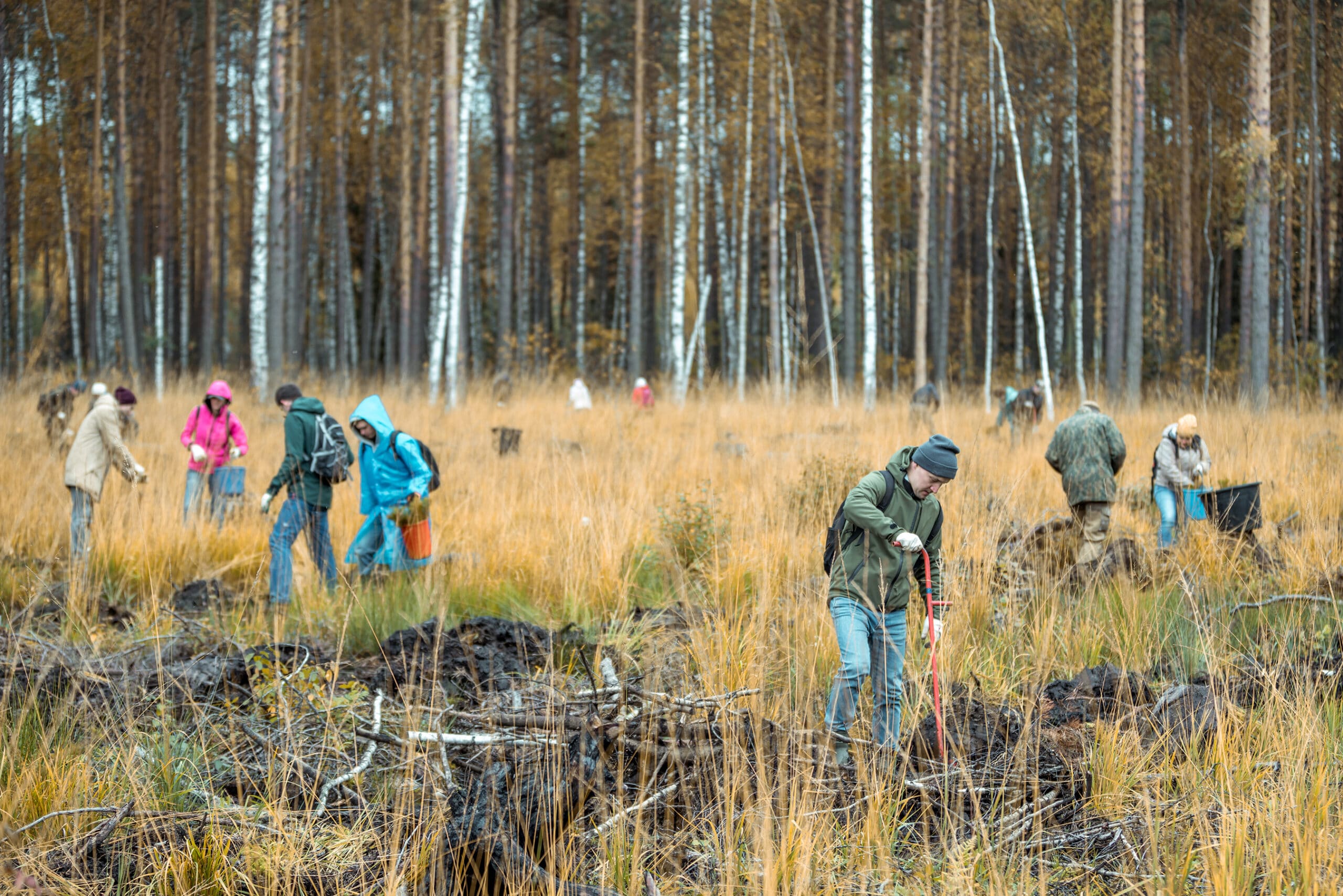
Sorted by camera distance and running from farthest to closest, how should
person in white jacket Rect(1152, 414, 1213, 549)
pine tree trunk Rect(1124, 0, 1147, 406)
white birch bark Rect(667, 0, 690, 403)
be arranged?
white birch bark Rect(667, 0, 690, 403)
pine tree trunk Rect(1124, 0, 1147, 406)
person in white jacket Rect(1152, 414, 1213, 549)

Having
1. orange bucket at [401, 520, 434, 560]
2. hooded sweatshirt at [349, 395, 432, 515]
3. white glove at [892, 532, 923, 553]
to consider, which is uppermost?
hooded sweatshirt at [349, 395, 432, 515]

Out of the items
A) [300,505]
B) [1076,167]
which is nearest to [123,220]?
[300,505]

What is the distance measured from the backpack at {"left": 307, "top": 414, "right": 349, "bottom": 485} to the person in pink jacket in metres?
2.14

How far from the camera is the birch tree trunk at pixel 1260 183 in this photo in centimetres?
1579

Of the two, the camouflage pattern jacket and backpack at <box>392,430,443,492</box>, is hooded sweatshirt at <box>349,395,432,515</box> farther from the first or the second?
the camouflage pattern jacket

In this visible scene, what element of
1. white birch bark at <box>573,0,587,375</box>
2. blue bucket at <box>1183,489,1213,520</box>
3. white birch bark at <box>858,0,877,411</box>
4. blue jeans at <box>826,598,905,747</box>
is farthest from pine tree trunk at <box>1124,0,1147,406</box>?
white birch bark at <box>573,0,587,375</box>

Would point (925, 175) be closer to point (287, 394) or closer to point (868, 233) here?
point (868, 233)

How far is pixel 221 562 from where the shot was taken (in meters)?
7.98

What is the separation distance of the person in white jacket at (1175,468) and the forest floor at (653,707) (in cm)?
35

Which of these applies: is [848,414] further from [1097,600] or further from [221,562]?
[221,562]

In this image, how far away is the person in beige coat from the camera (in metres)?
7.97

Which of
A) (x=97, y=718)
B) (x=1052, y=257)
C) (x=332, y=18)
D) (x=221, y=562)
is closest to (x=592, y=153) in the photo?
(x=332, y=18)

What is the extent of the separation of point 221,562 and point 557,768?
5.31m

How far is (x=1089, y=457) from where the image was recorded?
7.88 metres
